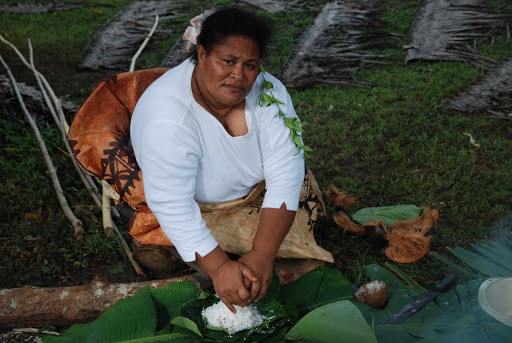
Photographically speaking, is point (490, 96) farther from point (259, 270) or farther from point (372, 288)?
point (259, 270)

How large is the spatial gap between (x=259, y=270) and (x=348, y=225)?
1.03m

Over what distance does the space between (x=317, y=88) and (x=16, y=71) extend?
314 centimetres

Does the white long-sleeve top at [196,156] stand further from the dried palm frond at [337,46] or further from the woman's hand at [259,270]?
the dried palm frond at [337,46]

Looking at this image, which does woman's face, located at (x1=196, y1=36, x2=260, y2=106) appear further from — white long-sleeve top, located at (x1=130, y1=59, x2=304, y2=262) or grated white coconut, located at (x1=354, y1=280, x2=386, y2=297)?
grated white coconut, located at (x1=354, y1=280, x2=386, y2=297)

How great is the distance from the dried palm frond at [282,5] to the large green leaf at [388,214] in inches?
168

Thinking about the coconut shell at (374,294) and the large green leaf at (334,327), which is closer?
the large green leaf at (334,327)

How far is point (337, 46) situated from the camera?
491 cm

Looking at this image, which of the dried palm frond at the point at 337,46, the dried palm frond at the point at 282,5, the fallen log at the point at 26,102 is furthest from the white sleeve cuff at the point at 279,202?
the dried palm frond at the point at 282,5

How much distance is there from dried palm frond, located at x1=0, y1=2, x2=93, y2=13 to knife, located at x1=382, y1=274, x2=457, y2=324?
686 centimetres

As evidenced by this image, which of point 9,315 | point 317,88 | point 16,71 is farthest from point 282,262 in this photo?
point 16,71

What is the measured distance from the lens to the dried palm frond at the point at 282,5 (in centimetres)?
646

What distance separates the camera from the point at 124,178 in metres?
2.24

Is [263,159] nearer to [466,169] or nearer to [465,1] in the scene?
[466,169]

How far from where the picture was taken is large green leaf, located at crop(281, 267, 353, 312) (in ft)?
7.34
